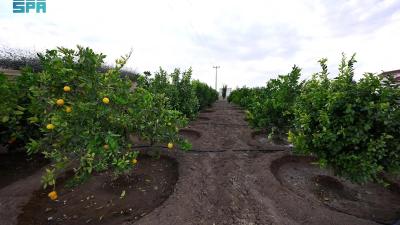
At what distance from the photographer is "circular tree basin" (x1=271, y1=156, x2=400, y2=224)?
4.07 m

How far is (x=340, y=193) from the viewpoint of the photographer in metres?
4.80

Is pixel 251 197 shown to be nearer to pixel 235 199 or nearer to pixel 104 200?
pixel 235 199

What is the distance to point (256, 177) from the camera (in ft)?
17.3

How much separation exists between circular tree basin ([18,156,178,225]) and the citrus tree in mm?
2970

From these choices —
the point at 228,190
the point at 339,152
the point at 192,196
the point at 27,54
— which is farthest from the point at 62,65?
the point at 27,54

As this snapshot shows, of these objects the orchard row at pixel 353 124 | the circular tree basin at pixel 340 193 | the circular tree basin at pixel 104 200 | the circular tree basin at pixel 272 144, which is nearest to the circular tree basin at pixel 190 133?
the circular tree basin at pixel 272 144

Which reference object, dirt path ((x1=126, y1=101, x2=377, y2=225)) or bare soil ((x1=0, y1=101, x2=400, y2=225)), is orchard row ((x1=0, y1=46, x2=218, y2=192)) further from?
dirt path ((x1=126, y1=101, x2=377, y2=225))

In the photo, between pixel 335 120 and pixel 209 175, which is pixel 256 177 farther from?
pixel 335 120

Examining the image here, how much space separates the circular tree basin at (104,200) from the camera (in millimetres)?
3680

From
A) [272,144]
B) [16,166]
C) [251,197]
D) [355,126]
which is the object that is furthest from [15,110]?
[272,144]

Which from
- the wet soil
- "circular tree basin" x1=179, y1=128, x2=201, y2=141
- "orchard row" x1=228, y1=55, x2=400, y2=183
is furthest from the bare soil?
"circular tree basin" x1=179, y1=128, x2=201, y2=141

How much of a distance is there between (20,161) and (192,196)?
5244 millimetres

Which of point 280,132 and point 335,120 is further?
point 280,132

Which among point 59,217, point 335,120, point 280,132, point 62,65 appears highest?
point 62,65
